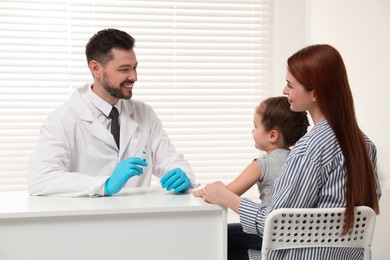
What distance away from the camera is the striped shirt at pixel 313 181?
64.8 inches

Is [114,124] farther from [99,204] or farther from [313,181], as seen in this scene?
[313,181]

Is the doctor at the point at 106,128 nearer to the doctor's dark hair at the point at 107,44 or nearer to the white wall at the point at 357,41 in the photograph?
the doctor's dark hair at the point at 107,44

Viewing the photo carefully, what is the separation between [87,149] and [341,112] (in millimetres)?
1118

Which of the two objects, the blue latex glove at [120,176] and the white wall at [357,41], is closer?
the blue latex glove at [120,176]

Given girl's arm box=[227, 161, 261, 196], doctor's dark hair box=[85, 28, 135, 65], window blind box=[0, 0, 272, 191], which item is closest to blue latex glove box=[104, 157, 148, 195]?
girl's arm box=[227, 161, 261, 196]

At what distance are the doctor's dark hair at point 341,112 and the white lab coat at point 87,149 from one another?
0.73 m

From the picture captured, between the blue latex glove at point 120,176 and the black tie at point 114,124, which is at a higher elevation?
the black tie at point 114,124

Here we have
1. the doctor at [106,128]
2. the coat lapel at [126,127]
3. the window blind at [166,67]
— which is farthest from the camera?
the window blind at [166,67]

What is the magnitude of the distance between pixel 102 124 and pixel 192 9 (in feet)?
5.05

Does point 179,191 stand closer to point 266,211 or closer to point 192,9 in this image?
point 266,211

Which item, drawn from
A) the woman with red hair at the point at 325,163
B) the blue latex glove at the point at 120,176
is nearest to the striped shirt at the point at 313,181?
the woman with red hair at the point at 325,163

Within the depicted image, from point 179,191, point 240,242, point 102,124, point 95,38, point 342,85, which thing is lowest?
point 240,242

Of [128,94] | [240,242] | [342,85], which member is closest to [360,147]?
[342,85]

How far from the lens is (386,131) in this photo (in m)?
3.59
